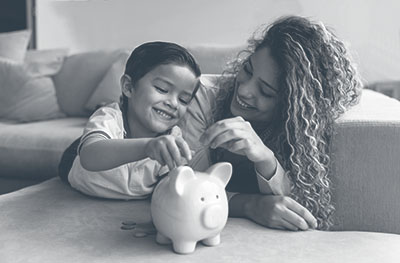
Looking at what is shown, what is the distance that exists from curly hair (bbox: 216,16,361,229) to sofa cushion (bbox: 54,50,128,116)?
1.40m

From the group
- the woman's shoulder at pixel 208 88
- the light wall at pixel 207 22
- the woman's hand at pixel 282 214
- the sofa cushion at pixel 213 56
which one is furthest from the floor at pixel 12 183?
the woman's hand at pixel 282 214

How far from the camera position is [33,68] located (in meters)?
2.49

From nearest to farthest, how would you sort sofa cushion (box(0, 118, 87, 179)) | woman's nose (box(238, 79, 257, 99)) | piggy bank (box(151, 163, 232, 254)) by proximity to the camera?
piggy bank (box(151, 163, 232, 254)) → woman's nose (box(238, 79, 257, 99)) → sofa cushion (box(0, 118, 87, 179))

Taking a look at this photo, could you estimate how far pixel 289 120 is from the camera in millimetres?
1081

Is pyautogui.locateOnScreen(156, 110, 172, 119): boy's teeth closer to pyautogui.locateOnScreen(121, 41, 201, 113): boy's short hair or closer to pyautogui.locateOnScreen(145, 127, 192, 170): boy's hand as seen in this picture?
pyautogui.locateOnScreen(121, 41, 201, 113): boy's short hair

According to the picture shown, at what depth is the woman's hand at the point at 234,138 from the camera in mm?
879

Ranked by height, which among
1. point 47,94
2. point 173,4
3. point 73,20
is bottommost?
point 47,94

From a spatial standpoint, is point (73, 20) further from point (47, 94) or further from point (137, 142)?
point (137, 142)

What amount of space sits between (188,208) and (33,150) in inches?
52.4

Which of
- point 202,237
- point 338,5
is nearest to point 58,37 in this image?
point 338,5

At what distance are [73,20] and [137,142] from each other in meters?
2.34

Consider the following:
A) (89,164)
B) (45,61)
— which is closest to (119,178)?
(89,164)

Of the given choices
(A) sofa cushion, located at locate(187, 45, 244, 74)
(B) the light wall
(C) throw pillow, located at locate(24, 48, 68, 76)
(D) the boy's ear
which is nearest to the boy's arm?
(D) the boy's ear

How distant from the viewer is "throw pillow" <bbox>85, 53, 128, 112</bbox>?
2.24 meters
